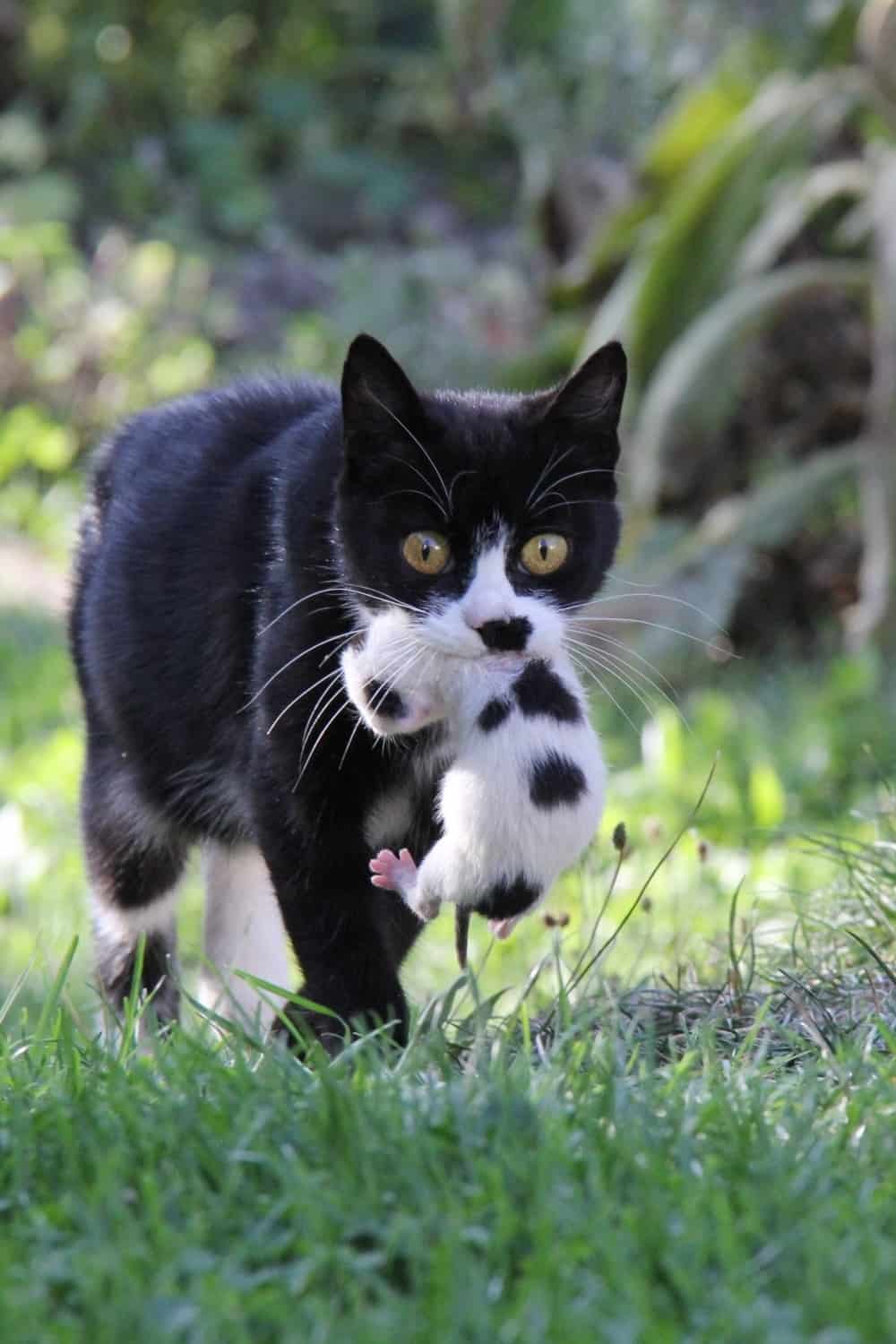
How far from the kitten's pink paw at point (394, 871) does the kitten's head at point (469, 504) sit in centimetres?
29

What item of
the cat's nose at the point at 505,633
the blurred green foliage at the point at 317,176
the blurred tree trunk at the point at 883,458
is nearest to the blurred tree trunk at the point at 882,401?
the blurred tree trunk at the point at 883,458

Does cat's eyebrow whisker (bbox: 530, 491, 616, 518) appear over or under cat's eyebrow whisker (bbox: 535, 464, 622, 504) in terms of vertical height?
under

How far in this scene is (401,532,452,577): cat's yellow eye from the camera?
256 centimetres

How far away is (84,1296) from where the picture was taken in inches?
62.4

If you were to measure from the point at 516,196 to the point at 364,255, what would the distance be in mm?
Answer: 2849

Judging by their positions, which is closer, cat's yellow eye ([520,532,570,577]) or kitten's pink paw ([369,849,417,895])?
kitten's pink paw ([369,849,417,895])

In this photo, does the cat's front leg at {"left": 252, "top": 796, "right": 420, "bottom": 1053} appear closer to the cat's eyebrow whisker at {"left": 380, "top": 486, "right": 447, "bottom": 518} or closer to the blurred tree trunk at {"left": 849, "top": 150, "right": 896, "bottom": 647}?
the cat's eyebrow whisker at {"left": 380, "top": 486, "right": 447, "bottom": 518}

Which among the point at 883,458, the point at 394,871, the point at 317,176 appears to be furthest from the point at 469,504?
the point at 317,176

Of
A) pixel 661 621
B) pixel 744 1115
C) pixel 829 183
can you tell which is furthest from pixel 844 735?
pixel 744 1115

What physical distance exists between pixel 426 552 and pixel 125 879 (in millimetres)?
1164

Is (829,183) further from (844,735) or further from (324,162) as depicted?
(324,162)

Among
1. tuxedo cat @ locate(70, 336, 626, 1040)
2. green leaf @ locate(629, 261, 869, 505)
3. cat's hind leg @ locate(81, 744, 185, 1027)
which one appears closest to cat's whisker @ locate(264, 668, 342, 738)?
tuxedo cat @ locate(70, 336, 626, 1040)

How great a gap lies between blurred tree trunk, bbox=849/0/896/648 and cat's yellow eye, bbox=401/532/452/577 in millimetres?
3752

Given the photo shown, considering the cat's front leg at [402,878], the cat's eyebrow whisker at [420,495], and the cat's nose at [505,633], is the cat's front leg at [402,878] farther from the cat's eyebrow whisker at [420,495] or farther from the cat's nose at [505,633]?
the cat's eyebrow whisker at [420,495]
